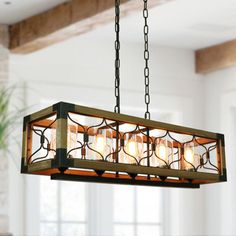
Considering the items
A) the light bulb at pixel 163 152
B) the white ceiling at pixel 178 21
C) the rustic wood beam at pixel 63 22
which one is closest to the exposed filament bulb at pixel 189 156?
the light bulb at pixel 163 152

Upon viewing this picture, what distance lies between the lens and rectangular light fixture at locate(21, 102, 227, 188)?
289 centimetres

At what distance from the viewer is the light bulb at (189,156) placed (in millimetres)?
3320

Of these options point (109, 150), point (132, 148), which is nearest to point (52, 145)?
point (109, 150)

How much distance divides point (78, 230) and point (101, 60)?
63.3 inches

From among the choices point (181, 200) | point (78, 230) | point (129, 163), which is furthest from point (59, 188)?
point (129, 163)

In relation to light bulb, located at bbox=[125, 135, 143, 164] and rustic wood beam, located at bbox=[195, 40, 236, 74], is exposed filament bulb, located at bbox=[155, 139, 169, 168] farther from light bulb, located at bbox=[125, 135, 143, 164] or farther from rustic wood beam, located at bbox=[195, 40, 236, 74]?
rustic wood beam, located at bbox=[195, 40, 236, 74]

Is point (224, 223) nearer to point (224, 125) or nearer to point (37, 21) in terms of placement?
point (224, 125)

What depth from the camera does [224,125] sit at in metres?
7.05

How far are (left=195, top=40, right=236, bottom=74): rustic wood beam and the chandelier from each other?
11.7ft

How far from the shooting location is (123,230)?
272 inches

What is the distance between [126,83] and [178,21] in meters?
0.97

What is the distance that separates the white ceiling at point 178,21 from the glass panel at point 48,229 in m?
1.79

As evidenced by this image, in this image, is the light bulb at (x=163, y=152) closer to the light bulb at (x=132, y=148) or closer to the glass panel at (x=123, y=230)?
the light bulb at (x=132, y=148)

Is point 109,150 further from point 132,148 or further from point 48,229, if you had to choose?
point 48,229
